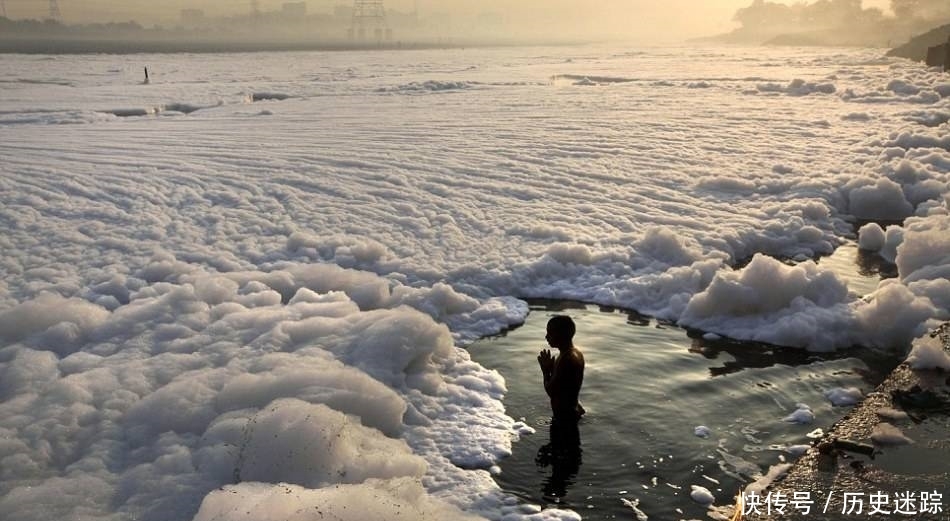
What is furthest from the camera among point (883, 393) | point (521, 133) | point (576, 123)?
point (576, 123)

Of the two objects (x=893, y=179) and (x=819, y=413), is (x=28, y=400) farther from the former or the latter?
(x=893, y=179)

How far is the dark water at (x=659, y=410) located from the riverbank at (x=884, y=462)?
0.34 metres

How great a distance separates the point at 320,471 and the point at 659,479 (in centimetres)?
187

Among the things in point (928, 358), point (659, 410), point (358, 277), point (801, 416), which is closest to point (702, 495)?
point (659, 410)

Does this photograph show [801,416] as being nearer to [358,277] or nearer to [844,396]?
[844,396]

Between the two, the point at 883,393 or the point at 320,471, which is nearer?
the point at 320,471

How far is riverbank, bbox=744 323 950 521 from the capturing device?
3.36 meters

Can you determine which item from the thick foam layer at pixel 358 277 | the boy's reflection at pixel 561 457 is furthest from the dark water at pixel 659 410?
the thick foam layer at pixel 358 277

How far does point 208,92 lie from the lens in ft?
96.6

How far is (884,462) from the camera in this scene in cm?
371

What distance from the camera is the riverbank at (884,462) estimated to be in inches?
132

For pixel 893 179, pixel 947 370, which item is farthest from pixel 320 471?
pixel 893 179

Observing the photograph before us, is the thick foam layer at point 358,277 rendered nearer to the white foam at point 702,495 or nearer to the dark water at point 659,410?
the dark water at point 659,410

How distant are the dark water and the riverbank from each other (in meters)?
0.34
